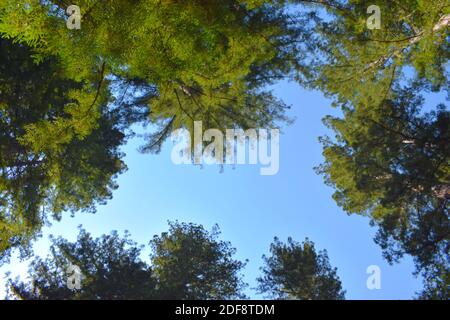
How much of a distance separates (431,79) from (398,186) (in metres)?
2.95

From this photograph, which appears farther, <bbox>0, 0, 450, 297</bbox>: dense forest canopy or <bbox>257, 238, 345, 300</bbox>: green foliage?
<bbox>257, 238, 345, 300</bbox>: green foliage

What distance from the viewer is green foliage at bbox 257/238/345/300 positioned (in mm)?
7953

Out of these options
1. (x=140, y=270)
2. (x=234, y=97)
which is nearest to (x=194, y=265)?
(x=140, y=270)

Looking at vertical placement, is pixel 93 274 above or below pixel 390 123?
below

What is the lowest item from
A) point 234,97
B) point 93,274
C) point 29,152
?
point 93,274

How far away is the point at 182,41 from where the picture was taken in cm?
462

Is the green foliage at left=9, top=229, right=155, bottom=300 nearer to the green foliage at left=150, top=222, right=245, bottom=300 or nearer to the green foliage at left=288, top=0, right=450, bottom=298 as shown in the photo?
the green foliage at left=150, top=222, right=245, bottom=300

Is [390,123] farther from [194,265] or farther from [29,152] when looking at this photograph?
[29,152]

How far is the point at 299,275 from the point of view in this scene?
9.17 metres

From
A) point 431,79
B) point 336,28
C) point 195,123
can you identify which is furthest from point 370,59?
point 195,123

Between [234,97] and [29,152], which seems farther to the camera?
[234,97]

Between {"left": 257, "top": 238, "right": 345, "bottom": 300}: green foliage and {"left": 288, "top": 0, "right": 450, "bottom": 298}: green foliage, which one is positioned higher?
{"left": 288, "top": 0, "right": 450, "bottom": 298}: green foliage

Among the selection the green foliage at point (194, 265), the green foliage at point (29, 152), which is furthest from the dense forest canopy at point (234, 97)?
the green foliage at point (194, 265)

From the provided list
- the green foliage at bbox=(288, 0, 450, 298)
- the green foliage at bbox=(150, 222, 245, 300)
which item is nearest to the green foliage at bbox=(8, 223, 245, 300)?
the green foliage at bbox=(150, 222, 245, 300)
